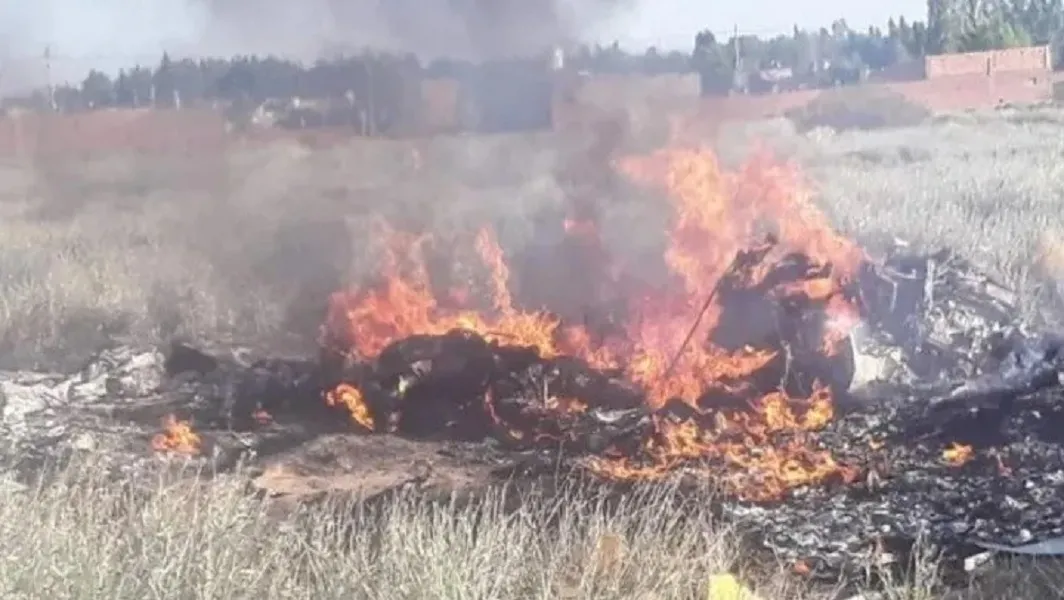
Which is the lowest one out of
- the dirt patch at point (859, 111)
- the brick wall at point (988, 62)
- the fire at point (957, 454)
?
the fire at point (957, 454)

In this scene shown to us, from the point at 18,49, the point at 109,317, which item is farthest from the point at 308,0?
the point at 109,317

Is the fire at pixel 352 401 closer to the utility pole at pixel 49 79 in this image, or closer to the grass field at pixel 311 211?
the grass field at pixel 311 211

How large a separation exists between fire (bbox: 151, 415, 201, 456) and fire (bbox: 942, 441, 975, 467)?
4.13 meters

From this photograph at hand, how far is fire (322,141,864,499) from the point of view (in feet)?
22.7

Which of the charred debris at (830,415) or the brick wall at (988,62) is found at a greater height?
the brick wall at (988,62)

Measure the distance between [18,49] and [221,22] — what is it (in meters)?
1.30

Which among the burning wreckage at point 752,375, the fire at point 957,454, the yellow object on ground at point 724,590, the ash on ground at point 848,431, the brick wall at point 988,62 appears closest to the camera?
the yellow object on ground at point 724,590

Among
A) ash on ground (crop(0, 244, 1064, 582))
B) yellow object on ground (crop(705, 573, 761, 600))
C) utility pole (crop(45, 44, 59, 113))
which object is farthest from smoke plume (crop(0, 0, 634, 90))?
yellow object on ground (crop(705, 573, 761, 600))

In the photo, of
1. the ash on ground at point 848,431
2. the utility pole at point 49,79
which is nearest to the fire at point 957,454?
the ash on ground at point 848,431

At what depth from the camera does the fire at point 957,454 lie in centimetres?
683

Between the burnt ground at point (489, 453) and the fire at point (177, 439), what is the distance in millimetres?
61

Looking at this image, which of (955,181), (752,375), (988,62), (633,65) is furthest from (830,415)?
(988,62)

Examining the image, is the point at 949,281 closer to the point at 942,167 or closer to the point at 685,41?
the point at 942,167

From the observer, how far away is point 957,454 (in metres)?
6.89
